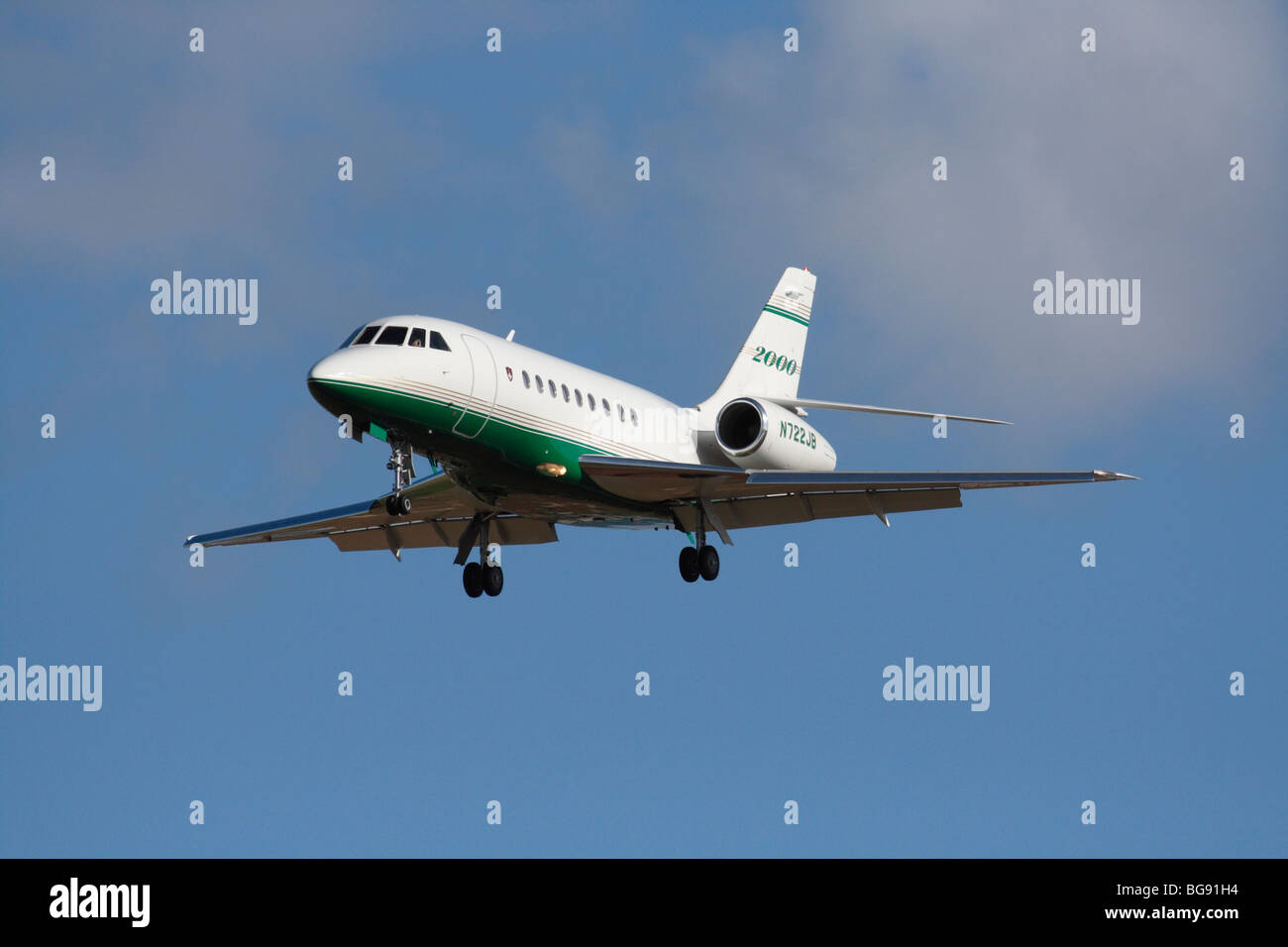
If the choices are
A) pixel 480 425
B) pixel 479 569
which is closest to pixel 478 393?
pixel 480 425

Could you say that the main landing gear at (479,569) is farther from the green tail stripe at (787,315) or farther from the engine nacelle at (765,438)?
the green tail stripe at (787,315)

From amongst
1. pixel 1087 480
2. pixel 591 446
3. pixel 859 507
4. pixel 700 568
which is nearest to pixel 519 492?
pixel 591 446

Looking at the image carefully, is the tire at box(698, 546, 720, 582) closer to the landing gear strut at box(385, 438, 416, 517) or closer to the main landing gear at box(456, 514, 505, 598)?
the main landing gear at box(456, 514, 505, 598)

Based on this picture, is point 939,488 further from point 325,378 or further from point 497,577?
point 325,378

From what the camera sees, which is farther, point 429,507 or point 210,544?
point 210,544

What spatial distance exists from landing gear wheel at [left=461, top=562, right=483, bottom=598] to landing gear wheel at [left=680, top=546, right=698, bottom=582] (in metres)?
3.22

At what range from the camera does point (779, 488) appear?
2903 centimetres

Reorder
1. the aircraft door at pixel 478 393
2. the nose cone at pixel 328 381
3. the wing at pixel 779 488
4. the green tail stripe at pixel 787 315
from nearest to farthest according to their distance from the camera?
the nose cone at pixel 328 381
the aircraft door at pixel 478 393
the wing at pixel 779 488
the green tail stripe at pixel 787 315

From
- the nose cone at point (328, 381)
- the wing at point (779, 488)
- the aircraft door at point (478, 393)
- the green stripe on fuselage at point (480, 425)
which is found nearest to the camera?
the nose cone at point (328, 381)

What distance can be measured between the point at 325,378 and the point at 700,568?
7.88 metres

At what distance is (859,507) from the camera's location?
2953cm

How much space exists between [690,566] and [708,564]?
303mm

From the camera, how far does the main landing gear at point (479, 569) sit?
2944cm

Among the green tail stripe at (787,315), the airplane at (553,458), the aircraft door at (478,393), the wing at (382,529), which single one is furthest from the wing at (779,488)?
the green tail stripe at (787,315)
